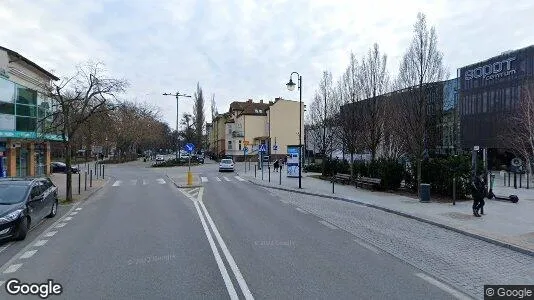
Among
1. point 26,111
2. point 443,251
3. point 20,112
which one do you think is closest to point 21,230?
point 443,251

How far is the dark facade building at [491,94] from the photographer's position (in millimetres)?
49828

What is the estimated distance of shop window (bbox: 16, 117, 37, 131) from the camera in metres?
29.0

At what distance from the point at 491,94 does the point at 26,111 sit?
50.3 m

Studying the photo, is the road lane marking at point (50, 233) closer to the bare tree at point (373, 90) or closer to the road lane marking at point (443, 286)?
the road lane marking at point (443, 286)

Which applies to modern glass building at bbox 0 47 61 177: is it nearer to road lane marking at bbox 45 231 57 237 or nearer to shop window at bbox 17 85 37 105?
shop window at bbox 17 85 37 105

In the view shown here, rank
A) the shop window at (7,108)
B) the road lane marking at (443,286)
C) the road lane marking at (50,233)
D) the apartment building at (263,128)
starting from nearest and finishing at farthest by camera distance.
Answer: the road lane marking at (443,286) < the road lane marking at (50,233) < the shop window at (7,108) < the apartment building at (263,128)

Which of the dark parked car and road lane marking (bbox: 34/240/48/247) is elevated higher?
the dark parked car

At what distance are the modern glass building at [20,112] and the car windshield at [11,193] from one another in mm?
12708

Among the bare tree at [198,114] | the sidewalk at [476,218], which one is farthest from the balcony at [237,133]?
the sidewalk at [476,218]

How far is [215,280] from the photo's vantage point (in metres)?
7.08

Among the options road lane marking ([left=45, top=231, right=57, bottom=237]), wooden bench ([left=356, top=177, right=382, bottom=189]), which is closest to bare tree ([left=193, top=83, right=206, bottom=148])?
wooden bench ([left=356, top=177, right=382, bottom=189])

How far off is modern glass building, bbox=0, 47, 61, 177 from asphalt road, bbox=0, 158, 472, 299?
50.7 feet

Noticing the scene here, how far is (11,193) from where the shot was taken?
1218 cm

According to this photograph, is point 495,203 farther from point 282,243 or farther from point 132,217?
point 132,217
